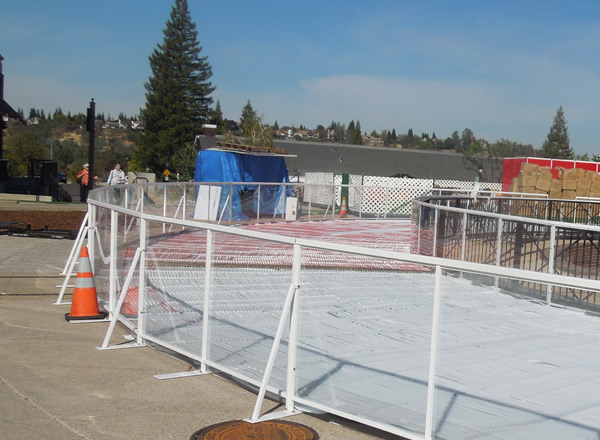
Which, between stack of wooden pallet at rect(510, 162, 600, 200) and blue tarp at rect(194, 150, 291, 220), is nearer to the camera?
blue tarp at rect(194, 150, 291, 220)

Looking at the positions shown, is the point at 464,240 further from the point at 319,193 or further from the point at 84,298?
the point at 319,193

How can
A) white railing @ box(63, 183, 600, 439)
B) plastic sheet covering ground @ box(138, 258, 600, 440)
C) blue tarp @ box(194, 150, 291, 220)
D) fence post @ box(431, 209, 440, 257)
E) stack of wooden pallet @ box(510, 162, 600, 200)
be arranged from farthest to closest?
stack of wooden pallet @ box(510, 162, 600, 200) → blue tarp @ box(194, 150, 291, 220) → fence post @ box(431, 209, 440, 257) → white railing @ box(63, 183, 600, 439) → plastic sheet covering ground @ box(138, 258, 600, 440)

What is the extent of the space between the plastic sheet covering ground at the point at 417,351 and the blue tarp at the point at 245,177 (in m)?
13.7

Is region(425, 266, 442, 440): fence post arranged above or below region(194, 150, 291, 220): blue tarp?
below

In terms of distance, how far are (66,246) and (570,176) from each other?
23498 mm

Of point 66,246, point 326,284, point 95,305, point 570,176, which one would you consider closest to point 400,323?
point 326,284

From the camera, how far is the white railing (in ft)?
15.8

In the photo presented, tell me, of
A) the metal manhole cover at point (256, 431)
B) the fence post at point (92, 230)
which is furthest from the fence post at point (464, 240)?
the metal manhole cover at point (256, 431)

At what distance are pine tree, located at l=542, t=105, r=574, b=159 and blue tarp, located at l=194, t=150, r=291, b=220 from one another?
345 ft

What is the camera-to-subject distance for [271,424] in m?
5.16

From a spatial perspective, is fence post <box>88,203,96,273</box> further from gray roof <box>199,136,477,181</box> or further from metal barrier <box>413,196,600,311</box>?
gray roof <box>199,136,477,181</box>

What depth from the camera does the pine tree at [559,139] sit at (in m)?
123

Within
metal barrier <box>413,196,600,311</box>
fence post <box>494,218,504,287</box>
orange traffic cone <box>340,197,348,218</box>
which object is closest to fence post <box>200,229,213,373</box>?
metal barrier <box>413,196,600,311</box>

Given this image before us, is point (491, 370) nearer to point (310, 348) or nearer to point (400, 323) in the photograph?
point (400, 323)
